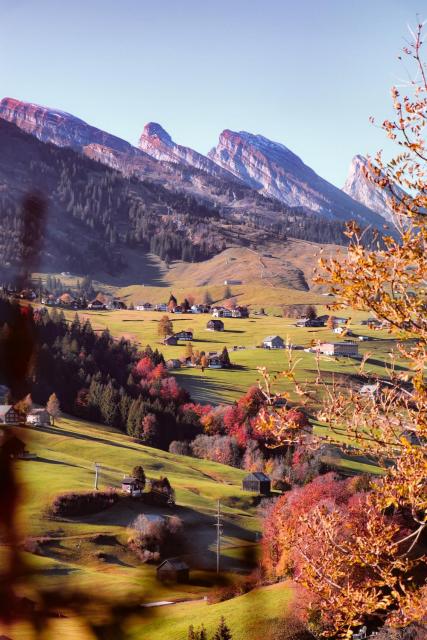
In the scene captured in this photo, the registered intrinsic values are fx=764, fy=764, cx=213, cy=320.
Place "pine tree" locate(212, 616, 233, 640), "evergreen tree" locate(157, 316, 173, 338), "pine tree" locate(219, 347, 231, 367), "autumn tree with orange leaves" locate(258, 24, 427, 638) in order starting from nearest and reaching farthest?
1. "autumn tree with orange leaves" locate(258, 24, 427, 638)
2. "pine tree" locate(212, 616, 233, 640)
3. "pine tree" locate(219, 347, 231, 367)
4. "evergreen tree" locate(157, 316, 173, 338)

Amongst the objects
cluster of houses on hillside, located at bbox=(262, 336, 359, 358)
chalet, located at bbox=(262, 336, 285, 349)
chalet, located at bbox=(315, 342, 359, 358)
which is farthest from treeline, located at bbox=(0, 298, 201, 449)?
chalet, located at bbox=(315, 342, 359, 358)

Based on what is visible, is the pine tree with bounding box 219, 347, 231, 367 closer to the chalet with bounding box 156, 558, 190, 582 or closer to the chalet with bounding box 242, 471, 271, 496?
the chalet with bounding box 242, 471, 271, 496

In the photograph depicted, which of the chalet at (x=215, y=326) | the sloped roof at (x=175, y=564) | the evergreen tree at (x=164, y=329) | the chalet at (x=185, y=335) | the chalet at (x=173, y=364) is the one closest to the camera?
the sloped roof at (x=175, y=564)

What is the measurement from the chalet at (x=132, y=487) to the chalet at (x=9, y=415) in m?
29.1

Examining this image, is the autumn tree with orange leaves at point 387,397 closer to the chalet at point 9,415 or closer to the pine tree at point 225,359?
the chalet at point 9,415

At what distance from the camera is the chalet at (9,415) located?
3844 inches

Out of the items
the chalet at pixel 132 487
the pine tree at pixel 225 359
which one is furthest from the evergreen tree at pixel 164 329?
the chalet at pixel 132 487

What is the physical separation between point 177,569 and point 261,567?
690 centimetres

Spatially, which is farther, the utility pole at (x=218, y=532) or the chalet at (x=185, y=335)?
the chalet at (x=185, y=335)

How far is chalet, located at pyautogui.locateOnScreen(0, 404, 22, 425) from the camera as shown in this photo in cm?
9762

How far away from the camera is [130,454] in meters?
92.8

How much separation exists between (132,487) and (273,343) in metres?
96.9

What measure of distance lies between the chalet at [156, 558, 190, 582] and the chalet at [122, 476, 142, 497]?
15909mm

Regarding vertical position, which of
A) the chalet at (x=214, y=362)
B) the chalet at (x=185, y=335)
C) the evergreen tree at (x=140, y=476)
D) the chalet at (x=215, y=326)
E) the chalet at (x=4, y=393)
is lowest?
the evergreen tree at (x=140, y=476)
